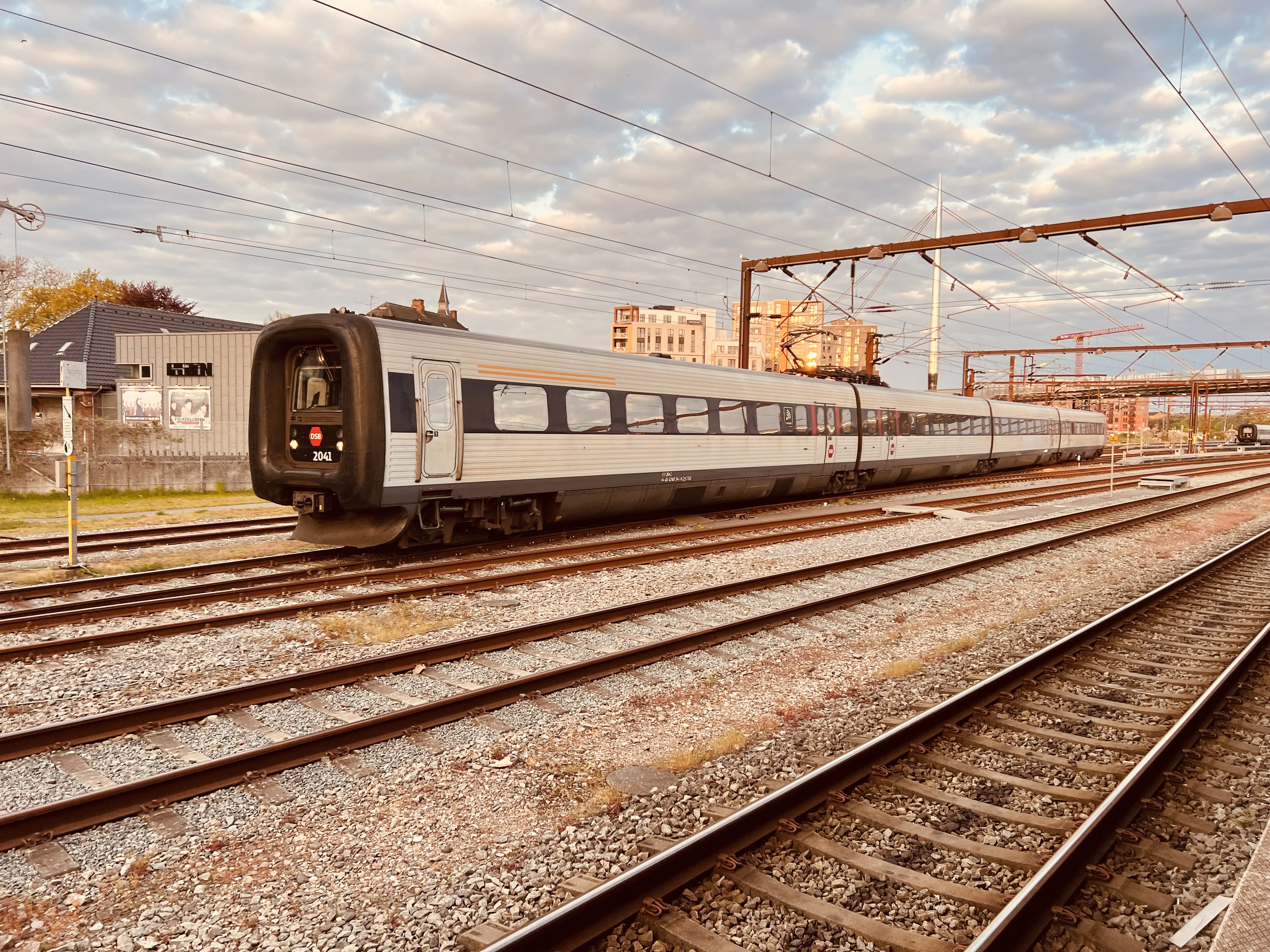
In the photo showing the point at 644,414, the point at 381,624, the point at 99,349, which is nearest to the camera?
the point at 381,624

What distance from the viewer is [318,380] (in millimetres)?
10531

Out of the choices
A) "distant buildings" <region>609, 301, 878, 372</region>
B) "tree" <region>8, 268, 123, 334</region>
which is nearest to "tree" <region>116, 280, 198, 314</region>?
"tree" <region>8, 268, 123, 334</region>

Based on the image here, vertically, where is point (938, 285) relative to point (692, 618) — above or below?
above

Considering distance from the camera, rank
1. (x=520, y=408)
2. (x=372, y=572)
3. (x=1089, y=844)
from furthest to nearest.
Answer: (x=520, y=408), (x=372, y=572), (x=1089, y=844)

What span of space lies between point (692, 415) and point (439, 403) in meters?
5.90

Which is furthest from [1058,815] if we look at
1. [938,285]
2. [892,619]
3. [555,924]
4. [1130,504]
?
[938,285]

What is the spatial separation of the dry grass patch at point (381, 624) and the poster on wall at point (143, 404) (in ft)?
75.0

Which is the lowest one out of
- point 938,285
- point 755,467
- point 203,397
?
point 755,467

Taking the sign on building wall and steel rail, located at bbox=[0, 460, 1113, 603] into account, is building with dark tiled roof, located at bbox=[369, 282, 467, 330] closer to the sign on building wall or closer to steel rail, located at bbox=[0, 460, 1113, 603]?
steel rail, located at bbox=[0, 460, 1113, 603]

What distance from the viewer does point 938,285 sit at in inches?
1465

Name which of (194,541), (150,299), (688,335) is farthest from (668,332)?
(194,541)

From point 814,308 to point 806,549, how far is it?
3423 cm

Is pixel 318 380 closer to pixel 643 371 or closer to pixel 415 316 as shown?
pixel 415 316

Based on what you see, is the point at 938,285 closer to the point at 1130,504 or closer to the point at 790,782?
the point at 1130,504
